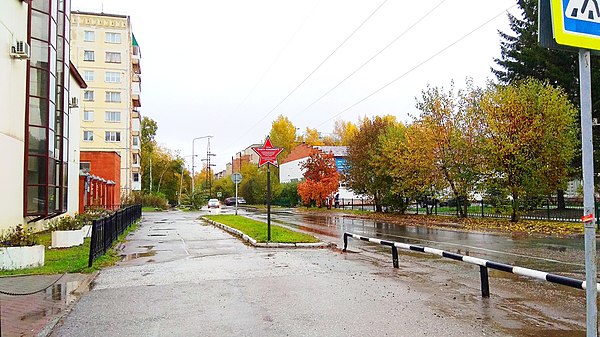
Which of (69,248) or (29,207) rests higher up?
(29,207)

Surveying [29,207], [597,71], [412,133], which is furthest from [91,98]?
[597,71]

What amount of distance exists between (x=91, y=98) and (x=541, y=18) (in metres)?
64.8

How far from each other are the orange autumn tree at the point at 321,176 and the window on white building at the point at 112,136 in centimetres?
2717

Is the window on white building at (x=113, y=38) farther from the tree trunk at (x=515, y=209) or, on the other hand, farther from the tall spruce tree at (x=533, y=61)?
the tree trunk at (x=515, y=209)

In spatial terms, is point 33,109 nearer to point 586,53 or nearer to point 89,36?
point 586,53

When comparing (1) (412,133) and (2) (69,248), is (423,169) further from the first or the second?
(2) (69,248)

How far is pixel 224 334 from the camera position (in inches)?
228

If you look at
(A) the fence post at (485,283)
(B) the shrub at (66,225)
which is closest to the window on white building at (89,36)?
(B) the shrub at (66,225)

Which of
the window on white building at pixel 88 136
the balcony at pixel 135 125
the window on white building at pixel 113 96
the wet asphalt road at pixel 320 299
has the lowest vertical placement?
the wet asphalt road at pixel 320 299

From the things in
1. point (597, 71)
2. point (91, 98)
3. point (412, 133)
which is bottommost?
point (412, 133)

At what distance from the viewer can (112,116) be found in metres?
62.2

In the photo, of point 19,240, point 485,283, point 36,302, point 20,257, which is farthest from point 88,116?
point 485,283

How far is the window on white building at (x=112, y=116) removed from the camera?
62000 mm

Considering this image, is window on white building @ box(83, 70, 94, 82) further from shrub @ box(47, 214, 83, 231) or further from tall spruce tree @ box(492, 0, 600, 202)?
shrub @ box(47, 214, 83, 231)
